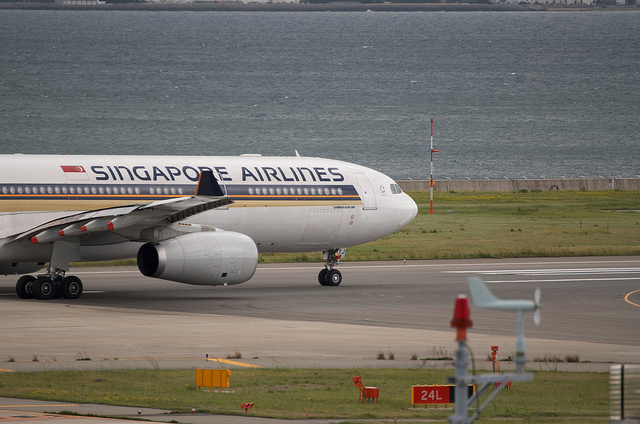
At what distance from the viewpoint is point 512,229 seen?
59875mm

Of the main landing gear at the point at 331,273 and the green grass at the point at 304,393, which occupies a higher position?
the main landing gear at the point at 331,273

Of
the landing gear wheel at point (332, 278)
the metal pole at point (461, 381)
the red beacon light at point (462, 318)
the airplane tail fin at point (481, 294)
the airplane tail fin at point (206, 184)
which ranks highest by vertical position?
the airplane tail fin at point (206, 184)

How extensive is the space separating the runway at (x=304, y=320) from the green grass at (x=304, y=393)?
1.20 m

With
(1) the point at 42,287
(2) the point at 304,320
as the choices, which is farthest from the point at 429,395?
(1) the point at 42,287

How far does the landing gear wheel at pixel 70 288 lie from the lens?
30.6 metres

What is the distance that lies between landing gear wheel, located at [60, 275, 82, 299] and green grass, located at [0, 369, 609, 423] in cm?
1205

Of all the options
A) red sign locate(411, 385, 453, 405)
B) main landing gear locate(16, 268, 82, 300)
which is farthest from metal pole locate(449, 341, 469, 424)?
main landing gear locate(16, 268, 82, 300)

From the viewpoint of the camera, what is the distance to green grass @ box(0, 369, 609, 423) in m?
16.3

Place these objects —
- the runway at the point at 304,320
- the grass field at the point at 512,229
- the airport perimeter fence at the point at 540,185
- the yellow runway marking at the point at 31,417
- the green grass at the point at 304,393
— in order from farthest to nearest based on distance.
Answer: the airport perimeter fence at the point at 540,185
the grass field at the point at 512,229
the runway at the point at 304,320
the green grass at the point at 304,393
the yellow runway marking at the point at 31,417

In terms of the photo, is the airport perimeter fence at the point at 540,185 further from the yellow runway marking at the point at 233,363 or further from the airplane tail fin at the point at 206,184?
the yellow runway marking at the point at 233,363

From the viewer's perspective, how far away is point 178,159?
33.2 metres

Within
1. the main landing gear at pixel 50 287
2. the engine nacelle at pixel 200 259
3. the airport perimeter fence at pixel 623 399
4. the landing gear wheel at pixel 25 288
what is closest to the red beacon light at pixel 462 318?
the airport perimeter fence at pixel 623 399

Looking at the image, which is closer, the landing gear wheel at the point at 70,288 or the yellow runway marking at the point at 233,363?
the yellow runway marking at the point at 233,363

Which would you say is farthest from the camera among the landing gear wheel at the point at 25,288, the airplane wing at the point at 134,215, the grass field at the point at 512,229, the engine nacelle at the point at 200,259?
the grass field at the point at 512,229
